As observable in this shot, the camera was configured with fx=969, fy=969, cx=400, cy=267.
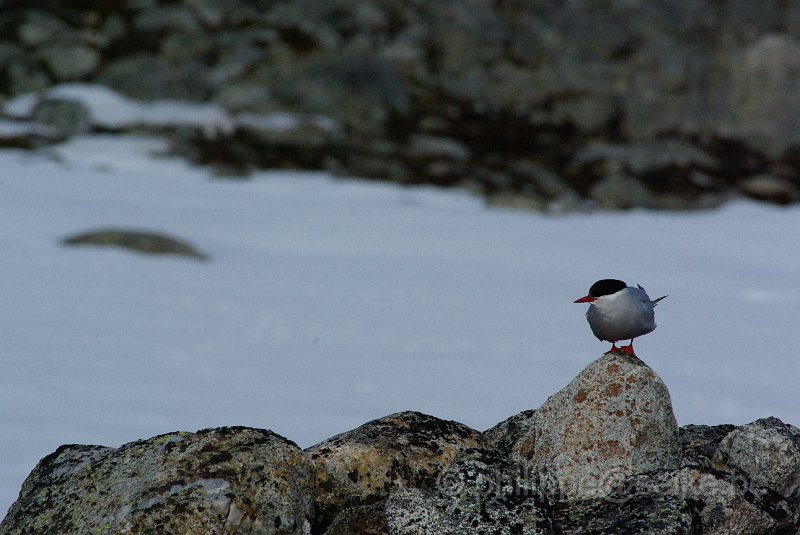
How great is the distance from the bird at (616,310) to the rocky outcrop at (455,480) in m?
0.19

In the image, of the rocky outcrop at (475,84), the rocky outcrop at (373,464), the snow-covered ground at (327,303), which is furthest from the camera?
the rocky outcrop at (475,84)

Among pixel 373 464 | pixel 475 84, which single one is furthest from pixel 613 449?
pixel 475 84

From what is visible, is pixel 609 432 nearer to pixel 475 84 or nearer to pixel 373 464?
pixel 373 464

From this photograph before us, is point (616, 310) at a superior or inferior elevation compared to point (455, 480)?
superior

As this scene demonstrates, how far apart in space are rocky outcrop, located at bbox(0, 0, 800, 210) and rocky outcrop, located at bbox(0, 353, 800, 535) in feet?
47.1

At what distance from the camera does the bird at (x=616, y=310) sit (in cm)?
574

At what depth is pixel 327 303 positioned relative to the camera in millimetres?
13234

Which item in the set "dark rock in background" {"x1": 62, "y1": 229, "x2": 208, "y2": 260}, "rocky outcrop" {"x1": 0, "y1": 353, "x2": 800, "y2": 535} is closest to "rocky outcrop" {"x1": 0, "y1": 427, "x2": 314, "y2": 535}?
"rocky outcrop" {"x1": 0, "y1": 353, "x2": 800, "y2": 535}

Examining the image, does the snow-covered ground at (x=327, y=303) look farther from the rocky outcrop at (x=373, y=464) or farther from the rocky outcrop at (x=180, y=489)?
the rocky outcrop at (x=373, y=464)

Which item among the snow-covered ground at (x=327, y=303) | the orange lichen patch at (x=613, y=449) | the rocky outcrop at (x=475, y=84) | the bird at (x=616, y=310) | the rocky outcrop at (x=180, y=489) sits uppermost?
the rocky outcrop at (x=475, y=84)

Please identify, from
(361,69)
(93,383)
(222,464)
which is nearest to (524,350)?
(93,383)

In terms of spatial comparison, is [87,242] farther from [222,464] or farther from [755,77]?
[755,77]

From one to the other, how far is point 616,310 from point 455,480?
54.8 inches

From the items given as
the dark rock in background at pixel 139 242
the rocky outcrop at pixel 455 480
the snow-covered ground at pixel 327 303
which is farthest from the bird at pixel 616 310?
the dark rock in background at pixel 139 242
